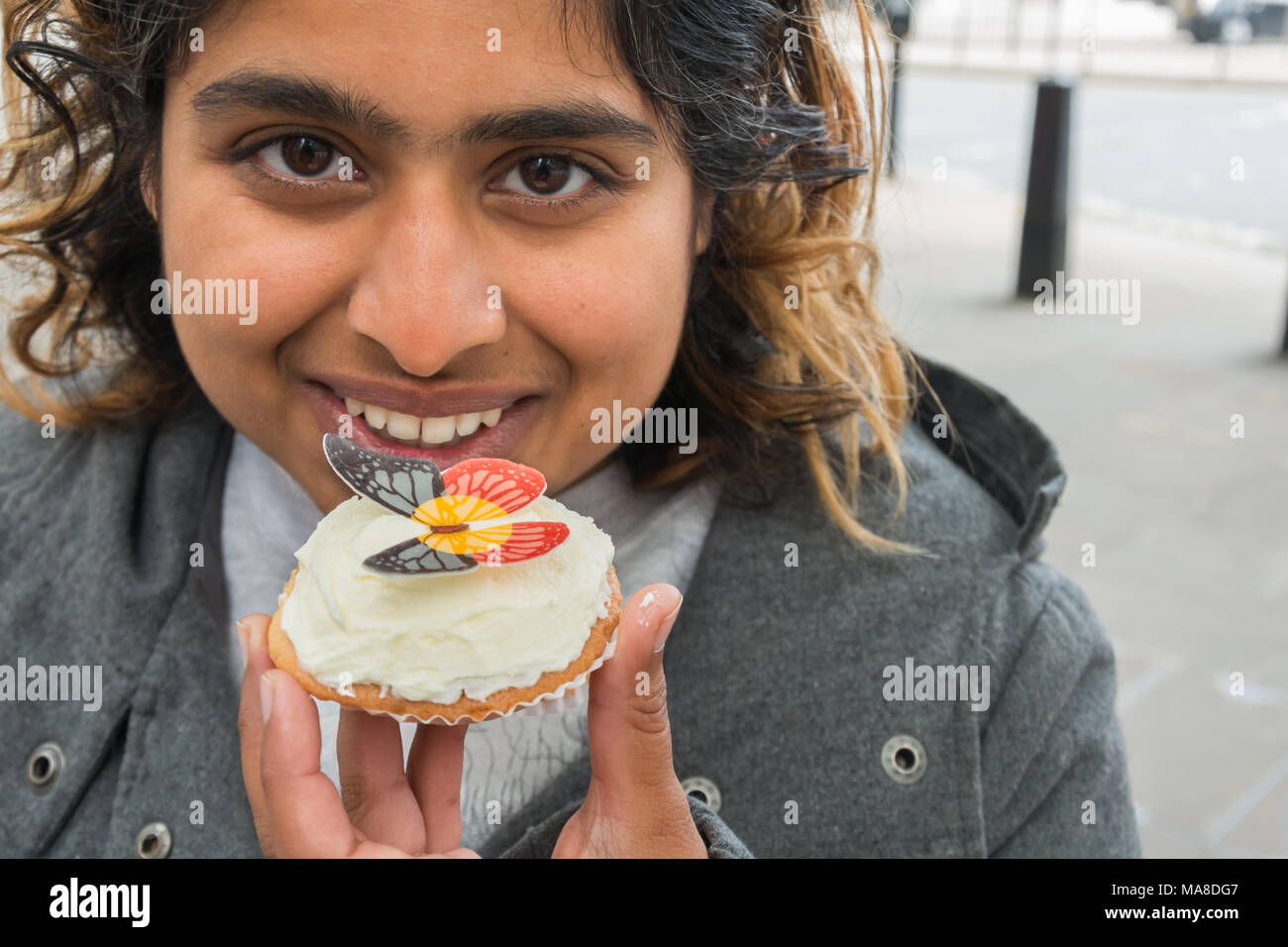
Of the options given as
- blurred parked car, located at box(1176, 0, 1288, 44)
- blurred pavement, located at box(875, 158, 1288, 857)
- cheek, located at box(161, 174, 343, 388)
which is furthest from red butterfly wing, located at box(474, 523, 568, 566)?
blurred parked car, located at box(1176, 0, 1288, 44)

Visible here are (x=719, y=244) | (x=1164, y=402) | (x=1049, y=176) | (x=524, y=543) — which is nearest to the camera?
(x=524, y=543)

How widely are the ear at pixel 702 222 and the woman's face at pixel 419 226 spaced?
76mm

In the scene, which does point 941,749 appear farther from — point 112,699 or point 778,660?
point 112,699

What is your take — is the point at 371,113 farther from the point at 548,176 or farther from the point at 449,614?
the point at 449,614

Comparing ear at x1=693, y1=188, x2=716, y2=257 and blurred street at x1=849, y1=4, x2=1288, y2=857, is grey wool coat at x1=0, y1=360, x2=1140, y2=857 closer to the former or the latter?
ear at x1=693, y1=188, x2=716, y2=257

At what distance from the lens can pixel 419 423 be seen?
1627 millimetres

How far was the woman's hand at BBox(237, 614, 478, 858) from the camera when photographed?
1.34 metres

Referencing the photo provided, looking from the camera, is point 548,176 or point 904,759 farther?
point 904,759

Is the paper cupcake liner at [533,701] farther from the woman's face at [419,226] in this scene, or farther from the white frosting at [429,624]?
the woman's face at [419,226]

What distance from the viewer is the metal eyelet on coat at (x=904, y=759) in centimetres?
181

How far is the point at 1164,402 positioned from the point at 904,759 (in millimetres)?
4730

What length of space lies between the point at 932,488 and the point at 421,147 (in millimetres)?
981

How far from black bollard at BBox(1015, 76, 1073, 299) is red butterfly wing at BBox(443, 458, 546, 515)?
621 cm

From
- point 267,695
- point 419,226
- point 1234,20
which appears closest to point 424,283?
point 419,226
